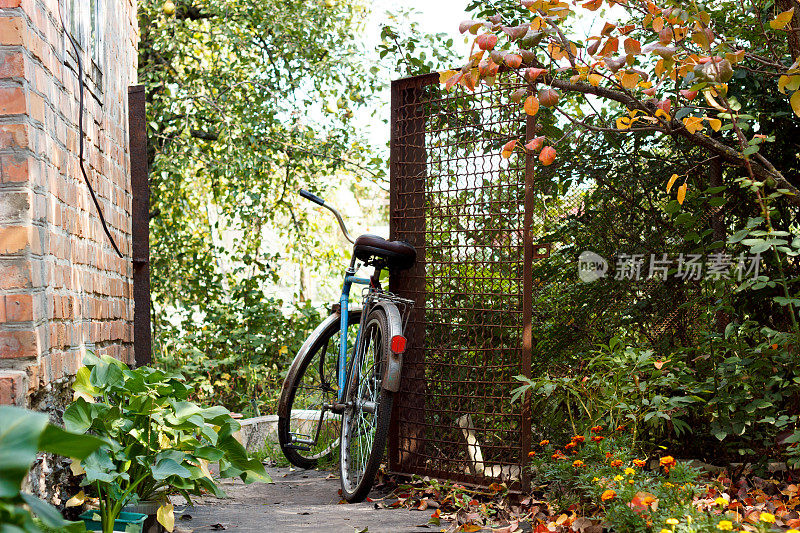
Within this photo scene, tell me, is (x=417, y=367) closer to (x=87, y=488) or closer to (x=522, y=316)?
(x=522, y=316)

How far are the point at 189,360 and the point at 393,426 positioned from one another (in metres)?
2.91

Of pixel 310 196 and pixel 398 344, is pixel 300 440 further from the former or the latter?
pixel 310 196

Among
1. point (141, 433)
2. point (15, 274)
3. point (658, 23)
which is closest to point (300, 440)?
point (141, 433)

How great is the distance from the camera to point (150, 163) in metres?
6.72

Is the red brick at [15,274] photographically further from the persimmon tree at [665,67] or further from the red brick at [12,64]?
the persimmon tree at [665,67]

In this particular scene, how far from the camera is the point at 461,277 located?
353cm

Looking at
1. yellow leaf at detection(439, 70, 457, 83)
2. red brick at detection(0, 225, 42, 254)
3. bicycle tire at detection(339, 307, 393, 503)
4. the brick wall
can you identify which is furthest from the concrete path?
yellow leaf at detection(439, 70, 457, 83)

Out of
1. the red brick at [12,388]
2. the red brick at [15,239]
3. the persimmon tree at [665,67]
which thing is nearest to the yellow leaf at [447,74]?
the persimmon tree at [665,67]

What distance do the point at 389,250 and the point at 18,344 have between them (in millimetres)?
1906

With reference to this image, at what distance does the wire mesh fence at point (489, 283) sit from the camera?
3.37 metres

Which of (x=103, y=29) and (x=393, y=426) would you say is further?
(x=393, y=426)

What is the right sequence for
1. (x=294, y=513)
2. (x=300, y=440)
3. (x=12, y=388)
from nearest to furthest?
(x=12, y=388) → (x=294, y=513) → (x=300, y=440)

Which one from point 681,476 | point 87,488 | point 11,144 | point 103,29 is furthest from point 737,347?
point 103,29

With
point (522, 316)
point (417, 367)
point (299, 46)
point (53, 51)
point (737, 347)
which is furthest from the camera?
point (299, 46)
